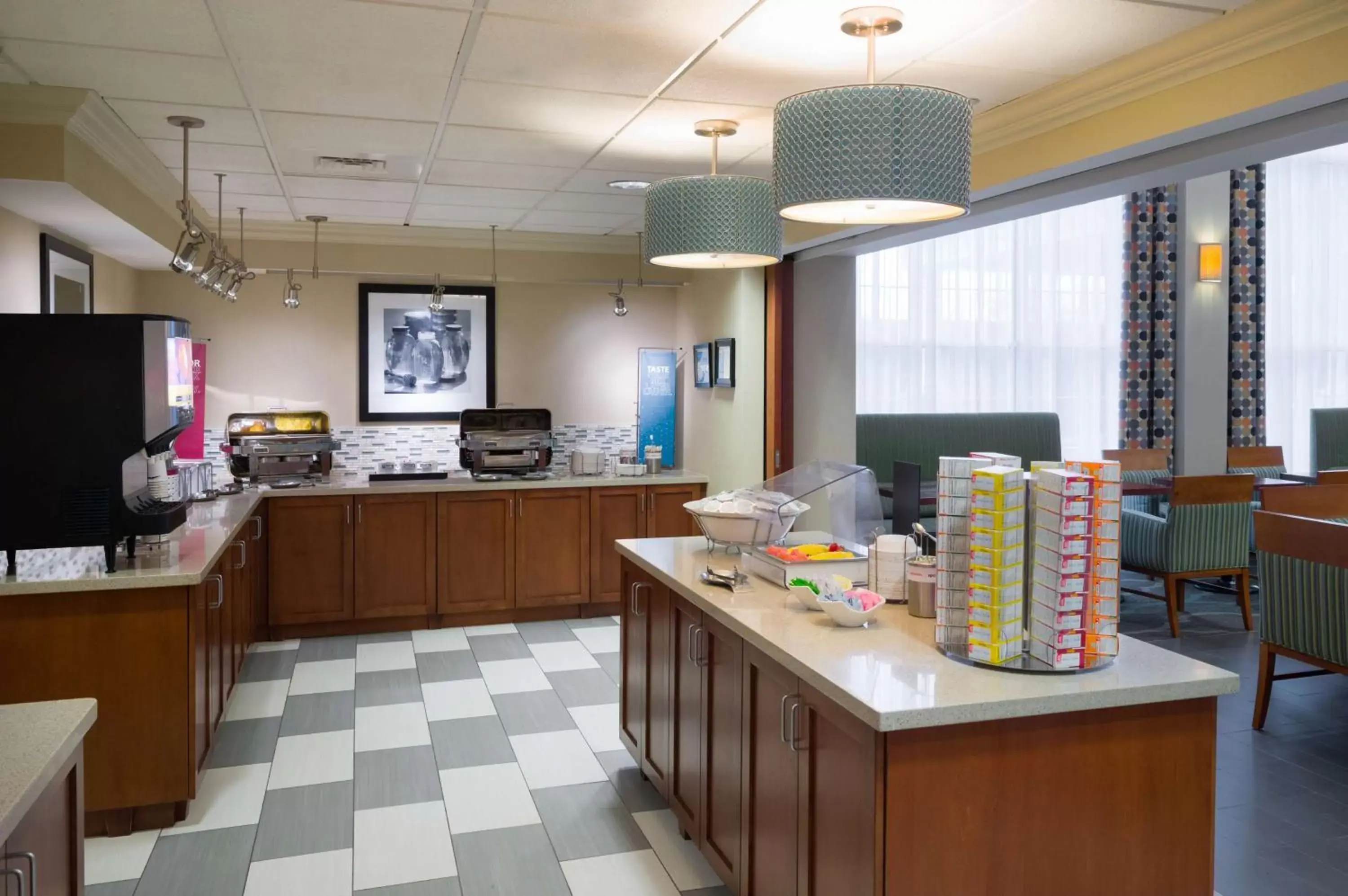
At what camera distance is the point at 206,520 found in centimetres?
476

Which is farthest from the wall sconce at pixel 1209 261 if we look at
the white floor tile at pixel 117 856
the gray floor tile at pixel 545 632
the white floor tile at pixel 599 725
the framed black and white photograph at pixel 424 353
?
the white floor tile at pixel 117 856

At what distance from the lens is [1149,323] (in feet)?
28.0

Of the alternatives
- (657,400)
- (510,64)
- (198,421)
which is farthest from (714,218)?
(198,421)

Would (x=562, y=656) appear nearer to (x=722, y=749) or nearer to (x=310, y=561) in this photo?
(x=310, y=561)

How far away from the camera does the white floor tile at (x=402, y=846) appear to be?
3.18 metres

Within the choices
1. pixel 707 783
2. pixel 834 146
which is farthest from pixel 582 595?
pixel 834 146

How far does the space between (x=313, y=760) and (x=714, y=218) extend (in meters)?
2.71

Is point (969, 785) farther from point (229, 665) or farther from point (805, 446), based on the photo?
point (805, 446)

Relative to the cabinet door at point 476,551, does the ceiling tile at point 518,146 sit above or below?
above

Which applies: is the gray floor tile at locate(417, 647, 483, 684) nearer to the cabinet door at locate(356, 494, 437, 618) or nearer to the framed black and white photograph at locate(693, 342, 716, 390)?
the cabinet door at locate(356, 494, 437, 618)

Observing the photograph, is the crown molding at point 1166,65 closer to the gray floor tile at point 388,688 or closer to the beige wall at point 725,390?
the beige wall at point 725,390

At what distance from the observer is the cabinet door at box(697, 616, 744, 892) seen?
2.84 meters

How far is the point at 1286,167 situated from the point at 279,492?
28.6 ft

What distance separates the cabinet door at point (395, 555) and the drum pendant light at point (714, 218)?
10.7 feet
